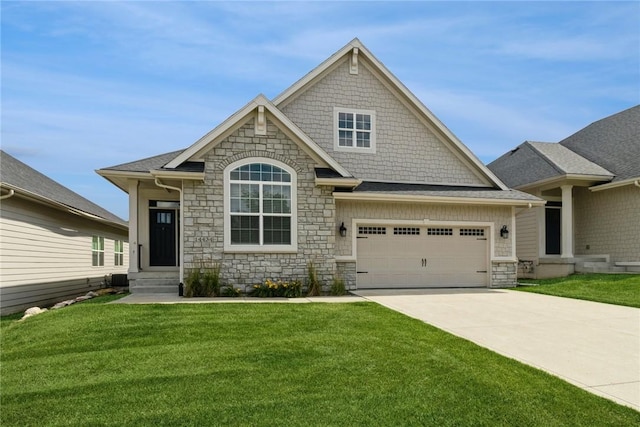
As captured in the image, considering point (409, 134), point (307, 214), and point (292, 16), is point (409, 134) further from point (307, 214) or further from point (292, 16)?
point (292, 16)

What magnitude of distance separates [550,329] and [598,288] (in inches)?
268

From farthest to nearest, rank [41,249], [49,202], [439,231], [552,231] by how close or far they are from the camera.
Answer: [552,231], [439,231], [41,249], [49,202]

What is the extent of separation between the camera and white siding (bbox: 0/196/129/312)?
447 inches

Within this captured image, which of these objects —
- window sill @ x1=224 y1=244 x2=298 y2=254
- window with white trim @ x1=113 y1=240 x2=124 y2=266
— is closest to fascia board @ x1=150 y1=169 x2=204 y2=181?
window sill @ x1=224 y1=244 x2=298 y2=254

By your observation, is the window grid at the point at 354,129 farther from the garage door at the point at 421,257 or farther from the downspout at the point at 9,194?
the downspout at the point at 9,194

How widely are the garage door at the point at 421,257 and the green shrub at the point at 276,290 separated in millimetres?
2625

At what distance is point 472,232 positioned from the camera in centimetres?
1395

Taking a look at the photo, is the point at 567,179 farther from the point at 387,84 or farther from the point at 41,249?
the point at 41,249

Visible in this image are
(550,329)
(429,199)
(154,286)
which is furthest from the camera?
(429,199)

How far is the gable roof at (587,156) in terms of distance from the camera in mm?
15914

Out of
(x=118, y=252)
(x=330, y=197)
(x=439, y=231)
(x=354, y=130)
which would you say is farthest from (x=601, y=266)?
(x=118, y=252)

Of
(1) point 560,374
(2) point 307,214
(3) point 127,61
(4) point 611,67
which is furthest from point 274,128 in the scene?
(4) point 611,67

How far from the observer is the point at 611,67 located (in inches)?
551

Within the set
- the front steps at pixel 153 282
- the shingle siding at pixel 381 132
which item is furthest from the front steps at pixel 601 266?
the front steps at pixel 153 282
